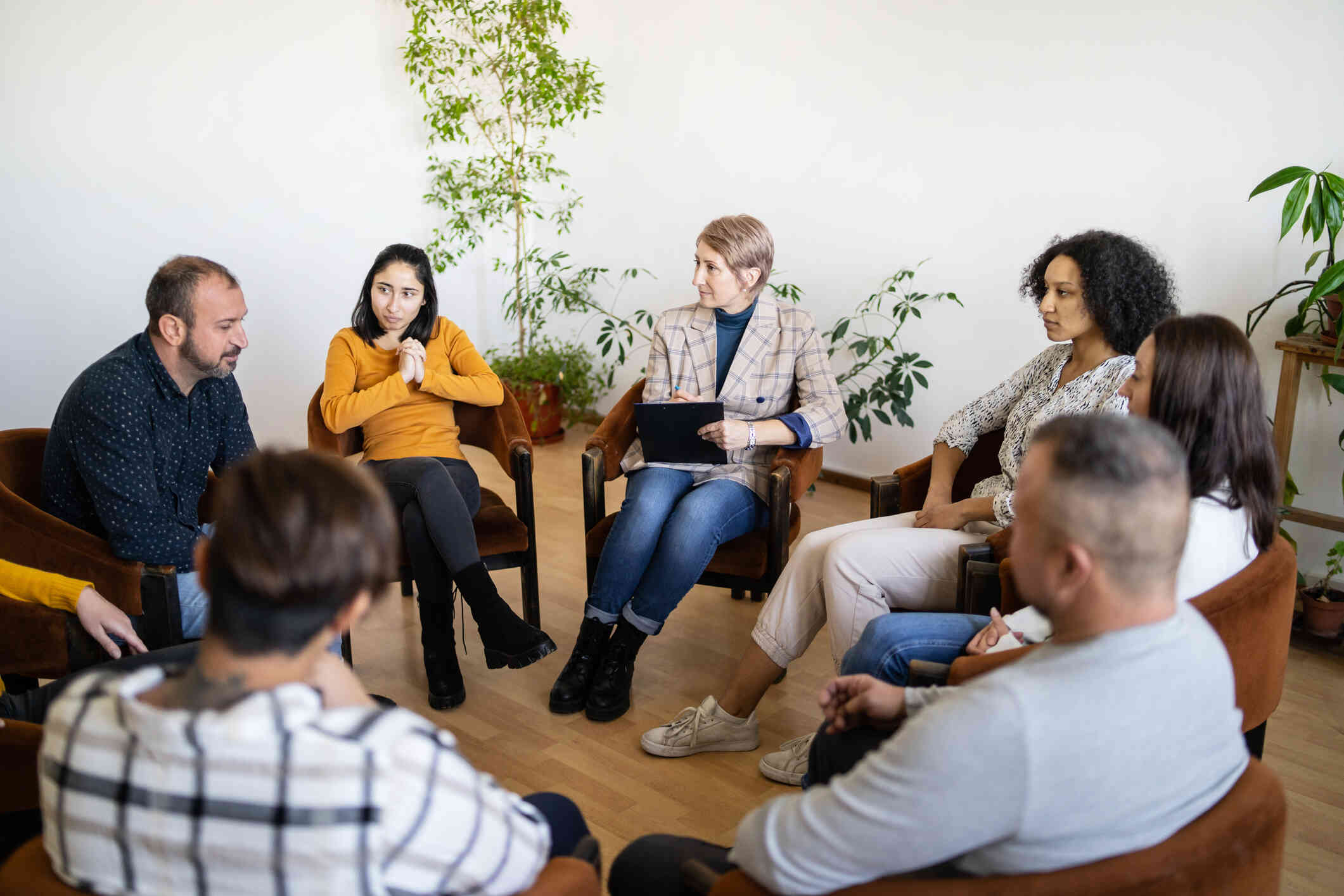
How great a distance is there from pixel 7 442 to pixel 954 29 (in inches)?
138

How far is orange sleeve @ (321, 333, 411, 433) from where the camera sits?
2977 millimetres

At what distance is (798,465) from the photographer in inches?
113

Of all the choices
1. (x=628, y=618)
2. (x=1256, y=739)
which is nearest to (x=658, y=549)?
(x=628, y=618)

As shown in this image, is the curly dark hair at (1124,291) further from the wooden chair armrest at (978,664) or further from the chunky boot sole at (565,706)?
the chunky boot sole at (565,706)

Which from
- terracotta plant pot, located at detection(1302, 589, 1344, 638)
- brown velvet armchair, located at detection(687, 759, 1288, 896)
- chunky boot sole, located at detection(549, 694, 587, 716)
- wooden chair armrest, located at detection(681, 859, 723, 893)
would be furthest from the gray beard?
terracotta plant pot, located at detection(1302, 589, 1344, 638)

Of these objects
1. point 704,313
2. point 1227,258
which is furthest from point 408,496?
point 1227,258

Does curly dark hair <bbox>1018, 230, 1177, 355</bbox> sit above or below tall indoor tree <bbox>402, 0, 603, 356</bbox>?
below

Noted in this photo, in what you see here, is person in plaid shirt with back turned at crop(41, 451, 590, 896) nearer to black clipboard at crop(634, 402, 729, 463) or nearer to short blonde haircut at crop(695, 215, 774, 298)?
black clipboard at crop(634, 402, 729, 463)

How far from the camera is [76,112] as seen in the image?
3961 millimetres

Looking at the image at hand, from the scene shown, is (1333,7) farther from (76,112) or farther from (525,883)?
(76,112)

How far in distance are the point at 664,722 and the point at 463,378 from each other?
1192mm

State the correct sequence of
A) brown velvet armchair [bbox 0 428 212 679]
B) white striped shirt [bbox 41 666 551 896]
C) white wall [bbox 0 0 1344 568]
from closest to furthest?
white striped shirt [bbox 41 666 551 896] < brown velvet armchair [bbox 0 428 212 679] < white wall [bbox 0 0 1344 568]

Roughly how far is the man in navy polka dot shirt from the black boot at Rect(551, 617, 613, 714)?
925mm

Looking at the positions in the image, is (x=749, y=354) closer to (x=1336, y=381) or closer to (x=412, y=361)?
(x=412, y=361)
